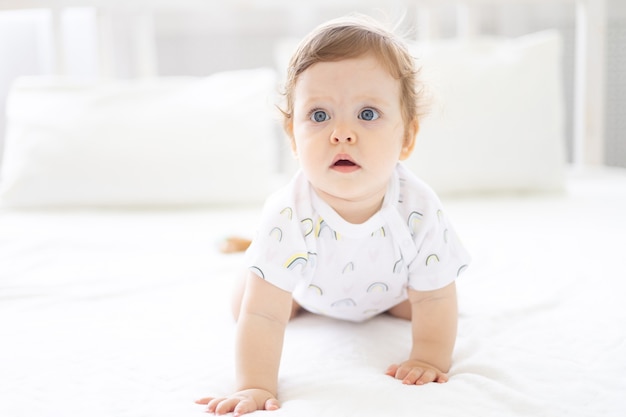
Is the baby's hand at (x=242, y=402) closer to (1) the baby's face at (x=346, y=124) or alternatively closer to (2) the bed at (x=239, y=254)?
(2) the bed at (x=239, y=254)

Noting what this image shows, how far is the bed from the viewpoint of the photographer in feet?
2.54

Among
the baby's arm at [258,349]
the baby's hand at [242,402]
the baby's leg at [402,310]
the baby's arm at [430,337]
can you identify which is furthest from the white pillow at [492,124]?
the baby's hand at [242,402]

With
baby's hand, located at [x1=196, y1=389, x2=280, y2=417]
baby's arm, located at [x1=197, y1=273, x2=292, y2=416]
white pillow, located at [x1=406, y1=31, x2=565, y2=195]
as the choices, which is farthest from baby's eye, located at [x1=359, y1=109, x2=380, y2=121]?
white pillow, located at [x1=406, y1=31, x2=565, y2=195]

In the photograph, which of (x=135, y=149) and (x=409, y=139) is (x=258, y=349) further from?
(x=135, y=149)

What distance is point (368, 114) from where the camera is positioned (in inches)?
32.5

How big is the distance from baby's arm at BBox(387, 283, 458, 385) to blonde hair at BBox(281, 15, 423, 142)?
0.75 ft

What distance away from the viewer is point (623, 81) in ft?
8.32

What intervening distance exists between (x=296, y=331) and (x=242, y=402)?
0.26 metres

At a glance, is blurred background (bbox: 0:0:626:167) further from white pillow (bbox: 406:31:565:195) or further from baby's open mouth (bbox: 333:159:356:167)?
baby's open mouth (bbox: 333:159:356:167)

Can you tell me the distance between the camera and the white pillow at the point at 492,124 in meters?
1.78

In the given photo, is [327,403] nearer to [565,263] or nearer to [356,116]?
[356,116]

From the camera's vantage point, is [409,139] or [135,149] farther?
[135,149]

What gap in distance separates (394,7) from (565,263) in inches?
42.4

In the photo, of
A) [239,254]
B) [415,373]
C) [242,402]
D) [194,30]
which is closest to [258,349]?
[242,402]
